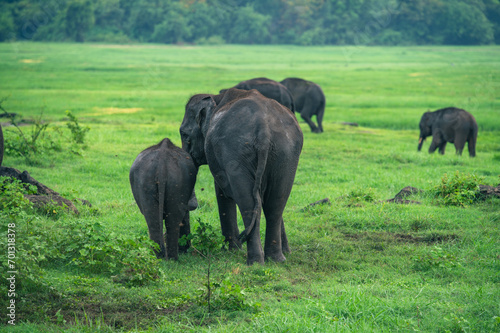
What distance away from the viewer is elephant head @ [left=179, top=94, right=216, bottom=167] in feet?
21.2

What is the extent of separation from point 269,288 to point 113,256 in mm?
1479

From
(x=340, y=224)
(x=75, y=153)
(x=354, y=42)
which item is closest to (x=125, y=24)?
(x=354, y=42)

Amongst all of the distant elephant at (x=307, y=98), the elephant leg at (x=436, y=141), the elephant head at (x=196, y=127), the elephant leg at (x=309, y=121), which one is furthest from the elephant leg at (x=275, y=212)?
the distant elephant at (x=307, y=98)

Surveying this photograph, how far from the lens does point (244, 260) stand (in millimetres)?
6059

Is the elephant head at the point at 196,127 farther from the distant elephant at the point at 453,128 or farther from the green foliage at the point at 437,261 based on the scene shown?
the distant elephant at the point at 453,128

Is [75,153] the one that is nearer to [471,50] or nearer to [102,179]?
[102,179]

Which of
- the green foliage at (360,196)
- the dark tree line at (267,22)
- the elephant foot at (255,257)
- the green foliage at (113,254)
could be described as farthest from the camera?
the dark tree line at (267,22)

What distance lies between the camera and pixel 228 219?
652 cm

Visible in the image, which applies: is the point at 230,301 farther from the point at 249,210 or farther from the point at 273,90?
the point at 273,90

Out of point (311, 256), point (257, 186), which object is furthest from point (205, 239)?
point (311, 256)

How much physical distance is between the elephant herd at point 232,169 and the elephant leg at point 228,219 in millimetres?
11

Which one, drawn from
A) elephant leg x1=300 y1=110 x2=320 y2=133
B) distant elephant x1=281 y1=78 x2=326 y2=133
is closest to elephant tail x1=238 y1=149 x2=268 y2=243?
elephant leg x1=300 y1=110 x2=320 y2=133

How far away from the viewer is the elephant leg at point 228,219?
6.44 metres

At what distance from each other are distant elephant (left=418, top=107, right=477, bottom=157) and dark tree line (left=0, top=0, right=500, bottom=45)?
49679 mm
